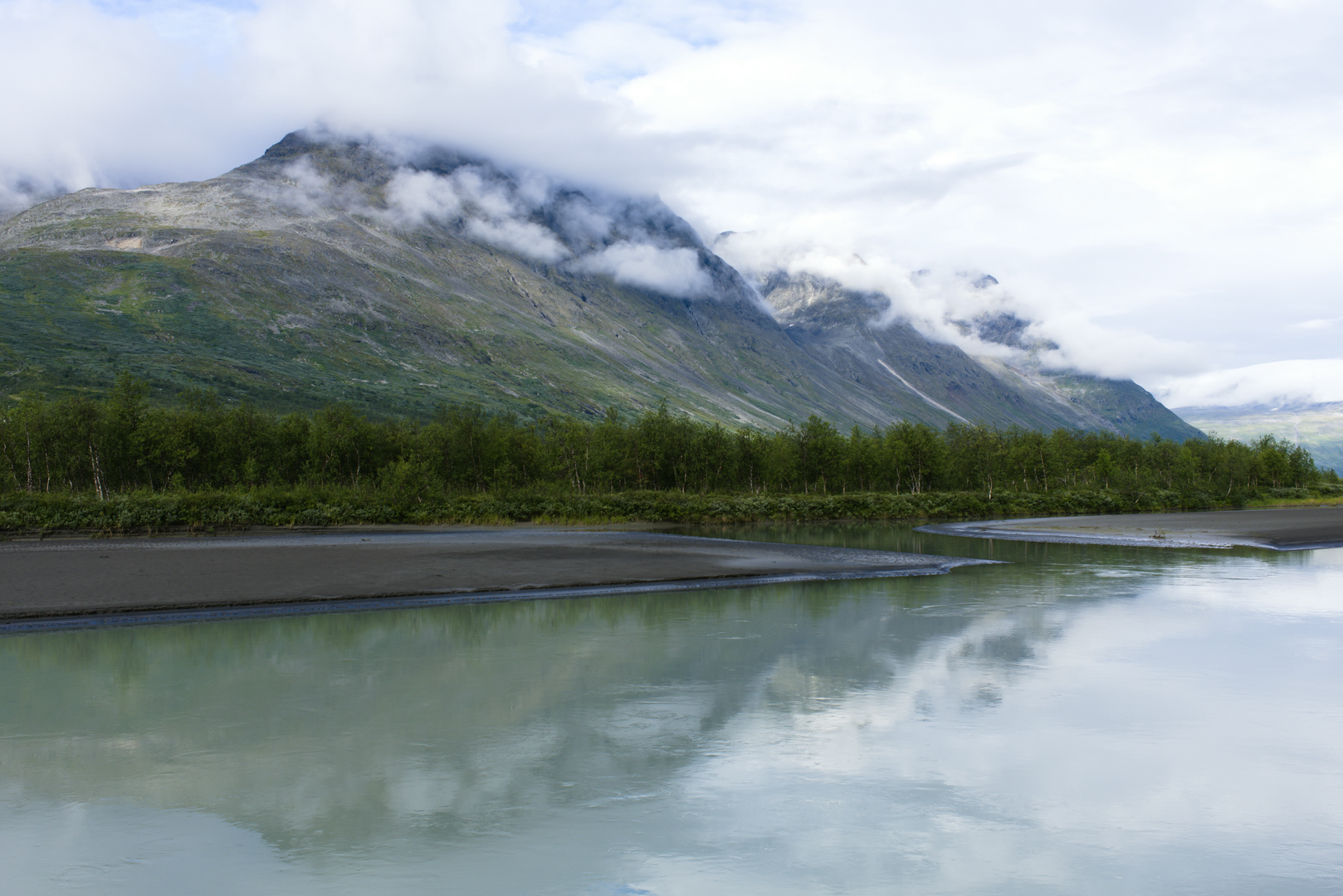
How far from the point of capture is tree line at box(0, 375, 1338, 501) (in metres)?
76.4

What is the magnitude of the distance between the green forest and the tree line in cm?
23

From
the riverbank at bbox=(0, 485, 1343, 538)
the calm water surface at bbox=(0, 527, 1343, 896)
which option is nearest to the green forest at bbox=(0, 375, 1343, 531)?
the riverbank at bbox=(0, 485, 1343, 538)

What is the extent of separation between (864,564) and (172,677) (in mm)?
32097

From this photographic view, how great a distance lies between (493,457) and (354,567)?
Answer: 2412 inches

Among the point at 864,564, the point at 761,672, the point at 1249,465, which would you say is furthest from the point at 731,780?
the point at 1249,465

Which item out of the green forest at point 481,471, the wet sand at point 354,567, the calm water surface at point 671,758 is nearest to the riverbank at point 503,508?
the green forest at point 481,471

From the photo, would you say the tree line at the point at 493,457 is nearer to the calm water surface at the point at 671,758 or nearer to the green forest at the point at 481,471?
the green forest at the point at 481,471

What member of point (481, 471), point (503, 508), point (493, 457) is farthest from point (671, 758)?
point (493, 457)

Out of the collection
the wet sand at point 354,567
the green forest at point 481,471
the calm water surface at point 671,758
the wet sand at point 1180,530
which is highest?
the green forest at point 481,471

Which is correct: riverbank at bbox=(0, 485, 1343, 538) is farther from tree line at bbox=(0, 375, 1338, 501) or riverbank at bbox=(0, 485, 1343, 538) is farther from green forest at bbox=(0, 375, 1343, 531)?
tree line at bbox=(0, 375, 1338, 501)

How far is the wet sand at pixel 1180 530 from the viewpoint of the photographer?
6075 centimetres

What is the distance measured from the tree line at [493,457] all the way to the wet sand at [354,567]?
2831 cm

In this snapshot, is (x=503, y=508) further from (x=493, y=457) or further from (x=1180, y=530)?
(x=1180, y=530)

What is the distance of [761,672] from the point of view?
2006 centimetres
